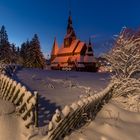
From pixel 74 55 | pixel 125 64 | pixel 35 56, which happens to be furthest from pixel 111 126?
pixel 35 56

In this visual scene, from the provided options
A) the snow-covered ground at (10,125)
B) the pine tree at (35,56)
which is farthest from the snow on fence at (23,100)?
the pine tree at (35,56)

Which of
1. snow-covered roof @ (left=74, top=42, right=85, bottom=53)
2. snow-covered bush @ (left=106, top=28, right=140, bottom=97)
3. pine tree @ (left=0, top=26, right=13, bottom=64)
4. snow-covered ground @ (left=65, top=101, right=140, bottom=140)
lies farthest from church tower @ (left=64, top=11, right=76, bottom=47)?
snow-covered ground @ (left=65, top=101, right=140, bottom=140)

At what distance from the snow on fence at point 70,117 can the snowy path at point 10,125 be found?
69cm

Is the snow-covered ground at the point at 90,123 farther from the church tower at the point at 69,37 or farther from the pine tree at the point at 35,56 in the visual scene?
the church tower at the point at 69,37

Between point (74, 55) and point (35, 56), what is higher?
point (74, 55)

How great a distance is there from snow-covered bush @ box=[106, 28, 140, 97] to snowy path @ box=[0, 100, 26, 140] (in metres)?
5.43

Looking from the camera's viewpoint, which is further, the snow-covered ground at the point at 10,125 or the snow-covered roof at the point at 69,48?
the snow-covered roof at the point at 69,48

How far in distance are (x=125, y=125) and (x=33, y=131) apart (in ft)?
10.5

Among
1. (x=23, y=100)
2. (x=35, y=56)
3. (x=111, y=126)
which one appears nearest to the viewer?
(x=23, y=100)

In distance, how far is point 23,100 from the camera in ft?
21.3

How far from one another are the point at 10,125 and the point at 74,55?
51393mm

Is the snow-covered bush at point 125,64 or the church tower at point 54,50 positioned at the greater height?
the church tower at point 54,50

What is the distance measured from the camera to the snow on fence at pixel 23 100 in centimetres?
609

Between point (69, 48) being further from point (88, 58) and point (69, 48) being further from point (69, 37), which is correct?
point (88, 58)
